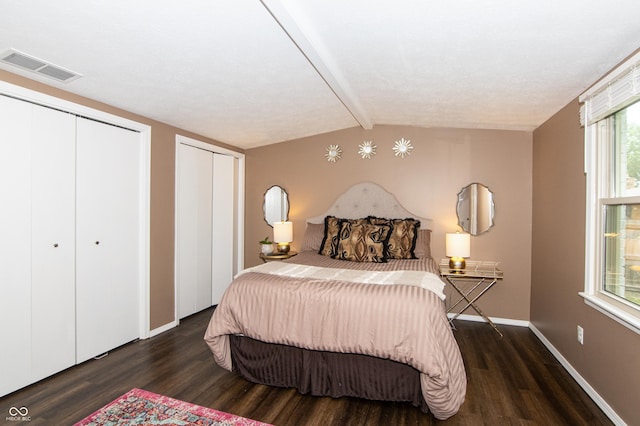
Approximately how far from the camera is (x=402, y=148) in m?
4.33

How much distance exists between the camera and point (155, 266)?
3562 mm

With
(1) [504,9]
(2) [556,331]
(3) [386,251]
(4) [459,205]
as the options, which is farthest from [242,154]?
(2) [556,331]

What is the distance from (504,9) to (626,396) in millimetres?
2277

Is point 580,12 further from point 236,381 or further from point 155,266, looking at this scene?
point 155,266

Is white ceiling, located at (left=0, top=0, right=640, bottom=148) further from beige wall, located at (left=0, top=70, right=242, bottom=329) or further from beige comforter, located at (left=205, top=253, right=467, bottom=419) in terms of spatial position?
beige comforter, located at (left=205, top=253, right=467, bottom=419)

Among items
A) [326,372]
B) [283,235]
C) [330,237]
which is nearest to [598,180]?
[326,372]

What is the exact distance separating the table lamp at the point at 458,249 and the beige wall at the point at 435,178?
16.3 inches

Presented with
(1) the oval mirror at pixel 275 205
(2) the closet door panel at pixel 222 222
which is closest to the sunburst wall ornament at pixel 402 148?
(1) the oval mirror at pixel 275 205

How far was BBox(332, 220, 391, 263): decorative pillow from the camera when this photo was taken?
11.8 feet

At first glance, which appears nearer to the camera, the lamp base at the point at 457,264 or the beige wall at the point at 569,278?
the beige wall at the point at 569,278

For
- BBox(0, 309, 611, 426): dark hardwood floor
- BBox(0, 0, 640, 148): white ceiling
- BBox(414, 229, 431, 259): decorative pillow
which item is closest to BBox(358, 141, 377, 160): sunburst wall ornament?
BBox(0, 0, 640, 148): white ceiling

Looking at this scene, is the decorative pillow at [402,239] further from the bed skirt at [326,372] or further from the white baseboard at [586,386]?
the bed skirt at [326,372]

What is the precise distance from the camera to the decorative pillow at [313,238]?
13.9 ft

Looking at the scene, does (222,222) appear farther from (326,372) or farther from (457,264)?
(457,264)
